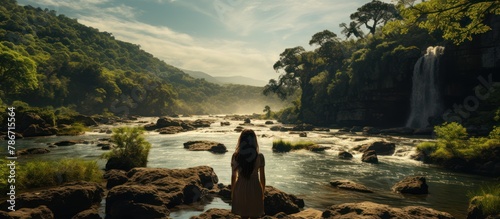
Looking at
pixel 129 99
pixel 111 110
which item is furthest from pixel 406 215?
pixel 129 99

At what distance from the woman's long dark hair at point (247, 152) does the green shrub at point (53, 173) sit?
38.7ft

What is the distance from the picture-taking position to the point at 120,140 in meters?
19.8

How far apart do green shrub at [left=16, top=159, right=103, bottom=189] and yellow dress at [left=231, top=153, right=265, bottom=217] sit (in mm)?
11565

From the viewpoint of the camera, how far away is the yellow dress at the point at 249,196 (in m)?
6.53

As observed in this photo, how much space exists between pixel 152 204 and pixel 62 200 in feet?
9.77

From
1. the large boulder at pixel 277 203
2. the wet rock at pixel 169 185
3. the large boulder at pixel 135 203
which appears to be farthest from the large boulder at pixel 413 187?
the large boulder at pixel 135 203

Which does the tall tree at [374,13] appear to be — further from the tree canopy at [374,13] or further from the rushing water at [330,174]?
the rushing water at [330,174]

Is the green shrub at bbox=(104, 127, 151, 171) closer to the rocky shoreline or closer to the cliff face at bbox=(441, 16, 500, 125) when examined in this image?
the rocky shoreline

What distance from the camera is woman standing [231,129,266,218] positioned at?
642cm

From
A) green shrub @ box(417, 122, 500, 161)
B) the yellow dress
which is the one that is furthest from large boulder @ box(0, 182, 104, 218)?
green shrub @ box(417, 122, 500, 161)

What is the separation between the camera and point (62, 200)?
35.0ft

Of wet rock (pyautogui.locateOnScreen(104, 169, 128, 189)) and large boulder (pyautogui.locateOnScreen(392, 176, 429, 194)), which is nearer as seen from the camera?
wet rock (pyautogui.locateOnScreen(104, 169, 128, 189))

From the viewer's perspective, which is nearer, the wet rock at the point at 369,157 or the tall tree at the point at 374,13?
the wet rock at the point at 369,157

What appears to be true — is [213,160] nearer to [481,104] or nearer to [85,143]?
[85,143]
